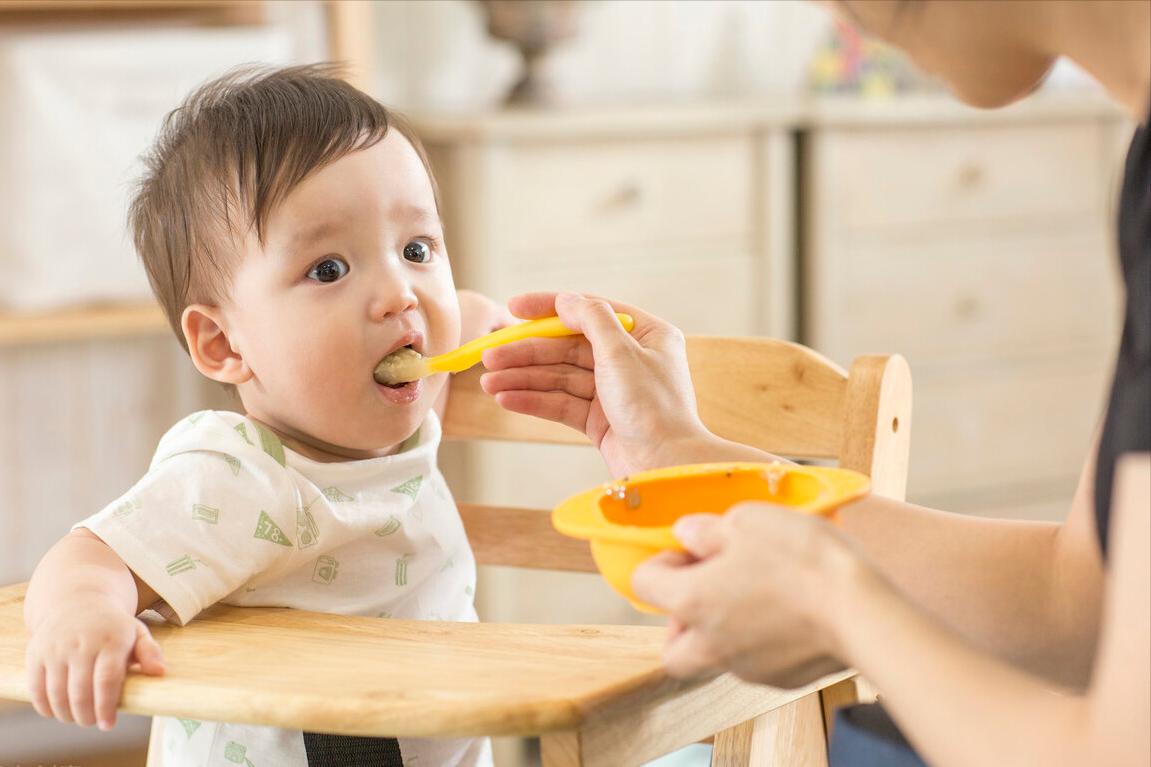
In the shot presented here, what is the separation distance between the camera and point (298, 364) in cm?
100

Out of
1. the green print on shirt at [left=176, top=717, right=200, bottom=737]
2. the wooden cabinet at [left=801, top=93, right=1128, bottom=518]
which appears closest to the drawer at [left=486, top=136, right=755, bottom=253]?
the wooden cabinet at [left=801, top=93, right=1128, bottom=518]

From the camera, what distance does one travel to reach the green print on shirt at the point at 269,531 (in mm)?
918

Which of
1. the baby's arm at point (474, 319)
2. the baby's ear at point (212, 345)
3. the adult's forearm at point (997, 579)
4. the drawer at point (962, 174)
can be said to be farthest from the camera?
the drawer at point (962, 174)

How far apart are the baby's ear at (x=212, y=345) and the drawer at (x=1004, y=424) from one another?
1.73 meters

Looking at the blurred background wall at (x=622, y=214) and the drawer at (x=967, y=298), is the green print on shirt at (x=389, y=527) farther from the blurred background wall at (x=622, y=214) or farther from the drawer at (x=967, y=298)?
the drawer at (x=967, y=298)

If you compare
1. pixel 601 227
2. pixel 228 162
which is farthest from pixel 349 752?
pixel 601 227

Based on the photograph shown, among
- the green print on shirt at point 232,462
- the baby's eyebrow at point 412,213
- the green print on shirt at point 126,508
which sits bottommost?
the green print on shirt at point 232,462

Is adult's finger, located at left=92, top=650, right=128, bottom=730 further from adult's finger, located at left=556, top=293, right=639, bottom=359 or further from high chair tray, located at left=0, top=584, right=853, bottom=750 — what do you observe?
adult's finger, located at left=556, top=293, right=639, bottom=359

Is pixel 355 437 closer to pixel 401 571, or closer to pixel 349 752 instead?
pixel 401 571

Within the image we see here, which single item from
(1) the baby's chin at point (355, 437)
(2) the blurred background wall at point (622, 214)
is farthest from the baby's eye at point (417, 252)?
(2) the blurred background wall at point (622, 214)

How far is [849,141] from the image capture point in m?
2.50

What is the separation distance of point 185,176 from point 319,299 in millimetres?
137

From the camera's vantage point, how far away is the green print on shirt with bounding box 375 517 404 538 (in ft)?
3.37

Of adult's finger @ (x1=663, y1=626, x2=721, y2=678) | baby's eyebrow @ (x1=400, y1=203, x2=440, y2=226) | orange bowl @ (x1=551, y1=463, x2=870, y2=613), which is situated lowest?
adult's finger @ (x1=663, y1=626, x2=721, y2=678)
